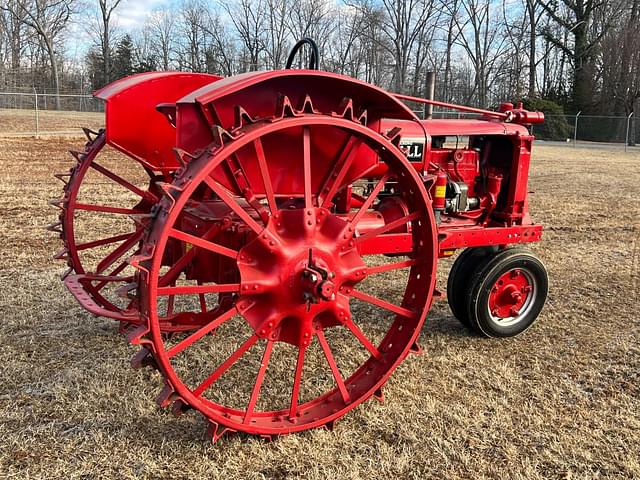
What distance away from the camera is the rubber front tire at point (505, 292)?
11.7ft

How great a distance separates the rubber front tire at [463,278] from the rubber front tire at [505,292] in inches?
1.9

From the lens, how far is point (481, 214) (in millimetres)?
3877

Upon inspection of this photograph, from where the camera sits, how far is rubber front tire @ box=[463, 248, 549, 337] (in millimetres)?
3572

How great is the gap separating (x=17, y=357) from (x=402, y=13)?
4327cm

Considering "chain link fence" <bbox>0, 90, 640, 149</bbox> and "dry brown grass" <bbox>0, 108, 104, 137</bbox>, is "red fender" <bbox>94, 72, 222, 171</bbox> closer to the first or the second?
"dry brown grass" <bbox>0, 108, 104, 137</bbox>

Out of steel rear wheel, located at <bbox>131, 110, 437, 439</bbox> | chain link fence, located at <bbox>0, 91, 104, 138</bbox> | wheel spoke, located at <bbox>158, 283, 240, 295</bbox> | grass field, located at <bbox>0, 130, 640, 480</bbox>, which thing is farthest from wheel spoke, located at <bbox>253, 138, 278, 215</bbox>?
chain link fence, located at <bbox>0, 91, 104, 138</bbox>

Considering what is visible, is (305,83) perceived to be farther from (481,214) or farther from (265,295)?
(481,214)

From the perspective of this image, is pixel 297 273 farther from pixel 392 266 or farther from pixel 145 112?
pixel 145 112

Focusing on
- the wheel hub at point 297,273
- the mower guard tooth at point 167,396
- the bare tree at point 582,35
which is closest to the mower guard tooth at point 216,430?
the mower guard tooth at point 167,396

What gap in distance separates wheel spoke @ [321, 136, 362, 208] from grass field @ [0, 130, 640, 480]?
43.1 inches

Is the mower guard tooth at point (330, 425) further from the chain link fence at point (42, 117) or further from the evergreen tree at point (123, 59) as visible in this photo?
the evergreen tree at point (123, 59)

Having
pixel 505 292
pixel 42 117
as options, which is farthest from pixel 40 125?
pixel 505 292

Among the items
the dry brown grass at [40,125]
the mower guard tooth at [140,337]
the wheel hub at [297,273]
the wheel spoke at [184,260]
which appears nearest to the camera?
the mower guard tooth at [140,337]

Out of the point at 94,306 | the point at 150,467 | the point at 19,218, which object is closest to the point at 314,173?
the point at 94,306
